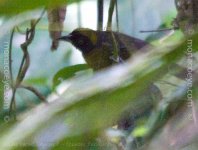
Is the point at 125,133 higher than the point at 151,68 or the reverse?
the reverse

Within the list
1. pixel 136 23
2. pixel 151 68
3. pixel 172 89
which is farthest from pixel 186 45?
pixel 136 23

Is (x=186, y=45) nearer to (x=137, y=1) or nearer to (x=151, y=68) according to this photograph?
(x=151, y=68)

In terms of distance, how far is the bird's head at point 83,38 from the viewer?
1.31 ft

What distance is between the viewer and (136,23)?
1.31 feet

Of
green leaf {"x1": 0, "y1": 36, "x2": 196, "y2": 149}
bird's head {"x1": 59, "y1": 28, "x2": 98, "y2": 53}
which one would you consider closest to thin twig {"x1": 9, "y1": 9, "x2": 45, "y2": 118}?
bird's head {"x1": 59, "y1": 28, "x2": 98, "y2": 53}

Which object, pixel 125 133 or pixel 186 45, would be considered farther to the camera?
pixel 125 133

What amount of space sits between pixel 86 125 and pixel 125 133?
0.23m

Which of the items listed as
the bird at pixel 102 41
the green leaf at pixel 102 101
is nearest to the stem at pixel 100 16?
the bird at pixel 102 41

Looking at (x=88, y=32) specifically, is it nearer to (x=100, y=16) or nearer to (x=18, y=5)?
(x=100, y=16)

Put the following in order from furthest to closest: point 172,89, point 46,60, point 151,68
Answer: point 46,60, point 172,89, point 151,68

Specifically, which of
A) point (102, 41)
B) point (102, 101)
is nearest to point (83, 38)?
point (102, 41)

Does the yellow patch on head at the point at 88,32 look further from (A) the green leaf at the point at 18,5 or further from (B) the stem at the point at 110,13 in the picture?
(A) the green leaf at the point at 18,5

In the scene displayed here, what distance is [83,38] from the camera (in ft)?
1.46

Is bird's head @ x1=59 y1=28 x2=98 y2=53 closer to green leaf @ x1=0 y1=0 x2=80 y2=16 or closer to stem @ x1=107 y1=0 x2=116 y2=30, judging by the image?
stem @ x1=107 y1=0 x2=116 y2=30
